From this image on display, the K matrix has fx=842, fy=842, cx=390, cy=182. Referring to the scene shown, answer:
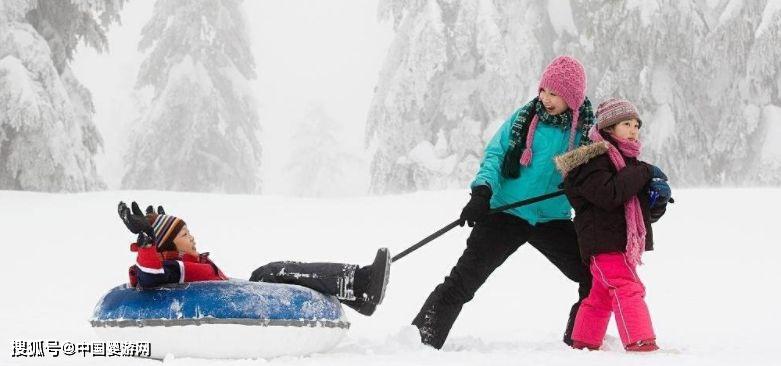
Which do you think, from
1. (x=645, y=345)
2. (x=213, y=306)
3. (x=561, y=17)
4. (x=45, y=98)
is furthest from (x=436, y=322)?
(x=561, y=17)

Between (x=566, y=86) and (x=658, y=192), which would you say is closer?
(x=658, y=192)

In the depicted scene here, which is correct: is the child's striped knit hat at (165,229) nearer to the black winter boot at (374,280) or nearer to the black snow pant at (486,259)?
the black winter boot at (374,280)

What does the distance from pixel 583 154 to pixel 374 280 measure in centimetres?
122

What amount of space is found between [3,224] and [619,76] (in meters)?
13.7

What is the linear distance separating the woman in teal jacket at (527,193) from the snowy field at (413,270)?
0.33m

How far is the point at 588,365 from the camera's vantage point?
3537 mm

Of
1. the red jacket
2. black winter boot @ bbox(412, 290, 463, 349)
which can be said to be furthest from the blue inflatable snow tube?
black winter boot @ bbox(412, 290, 463, 349)

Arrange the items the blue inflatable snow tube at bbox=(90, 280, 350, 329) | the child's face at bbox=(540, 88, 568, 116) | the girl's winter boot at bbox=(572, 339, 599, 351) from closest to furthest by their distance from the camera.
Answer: the blue inflatable snow tube at bbox=(90, 280, 350, 329) → the girl's winter boot at bbox=(572, 339, 599, 351) → the child's face at bbox=(540, 88, 568, 116)

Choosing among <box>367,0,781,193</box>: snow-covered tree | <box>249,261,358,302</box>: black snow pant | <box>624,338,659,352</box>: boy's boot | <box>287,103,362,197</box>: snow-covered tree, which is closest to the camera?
<box>624,338,659,352</box>: boy's boot

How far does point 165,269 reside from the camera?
3.96 meters

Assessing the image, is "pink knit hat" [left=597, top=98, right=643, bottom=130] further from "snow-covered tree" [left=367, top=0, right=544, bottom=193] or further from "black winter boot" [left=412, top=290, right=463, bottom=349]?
"snow-covered tree" [left=367, top=0, right=544, bottom=193]

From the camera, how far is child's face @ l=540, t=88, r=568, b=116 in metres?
4.59

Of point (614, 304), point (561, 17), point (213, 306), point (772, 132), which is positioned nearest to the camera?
point (213, 306)

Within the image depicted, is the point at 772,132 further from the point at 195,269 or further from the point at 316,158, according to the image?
the point at 316,158
